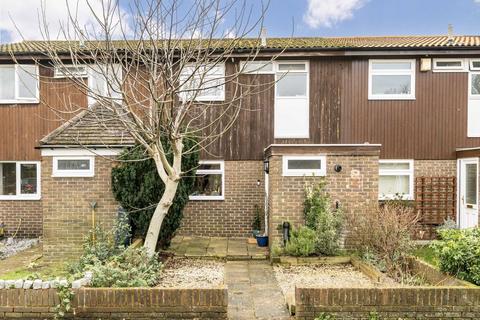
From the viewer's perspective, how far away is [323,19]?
13797mm

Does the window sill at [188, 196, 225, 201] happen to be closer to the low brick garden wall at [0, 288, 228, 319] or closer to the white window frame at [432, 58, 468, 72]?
the low brick garden wall at [0, 288, 228, 319]

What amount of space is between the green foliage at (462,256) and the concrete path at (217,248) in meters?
3.83

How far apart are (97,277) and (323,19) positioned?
11.9 meters

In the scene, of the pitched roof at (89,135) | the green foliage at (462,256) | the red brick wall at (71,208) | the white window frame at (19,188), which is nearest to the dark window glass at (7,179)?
the white window frame at (19,188)

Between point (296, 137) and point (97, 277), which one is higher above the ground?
point (296, 137)

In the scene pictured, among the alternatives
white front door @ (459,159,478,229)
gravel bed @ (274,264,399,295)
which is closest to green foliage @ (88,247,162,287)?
gravel bed @ (274,264,399,295)

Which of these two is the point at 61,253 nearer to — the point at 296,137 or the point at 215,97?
the point at 215,97

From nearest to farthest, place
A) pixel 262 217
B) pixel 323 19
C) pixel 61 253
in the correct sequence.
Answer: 1. pixel 61 253
2. pixel 262 217
3. pixel 323 19

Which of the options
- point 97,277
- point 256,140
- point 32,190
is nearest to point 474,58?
point 256,140

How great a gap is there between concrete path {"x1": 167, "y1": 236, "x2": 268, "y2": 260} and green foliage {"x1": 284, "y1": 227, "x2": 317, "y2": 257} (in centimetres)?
89

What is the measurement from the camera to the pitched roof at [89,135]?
7.92 meters

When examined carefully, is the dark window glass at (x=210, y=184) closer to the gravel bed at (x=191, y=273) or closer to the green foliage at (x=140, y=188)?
the green foliage at (x=140, y=188)

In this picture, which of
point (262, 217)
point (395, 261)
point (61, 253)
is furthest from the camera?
point (262, 217)

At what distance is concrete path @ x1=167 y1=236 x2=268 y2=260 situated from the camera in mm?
8430
